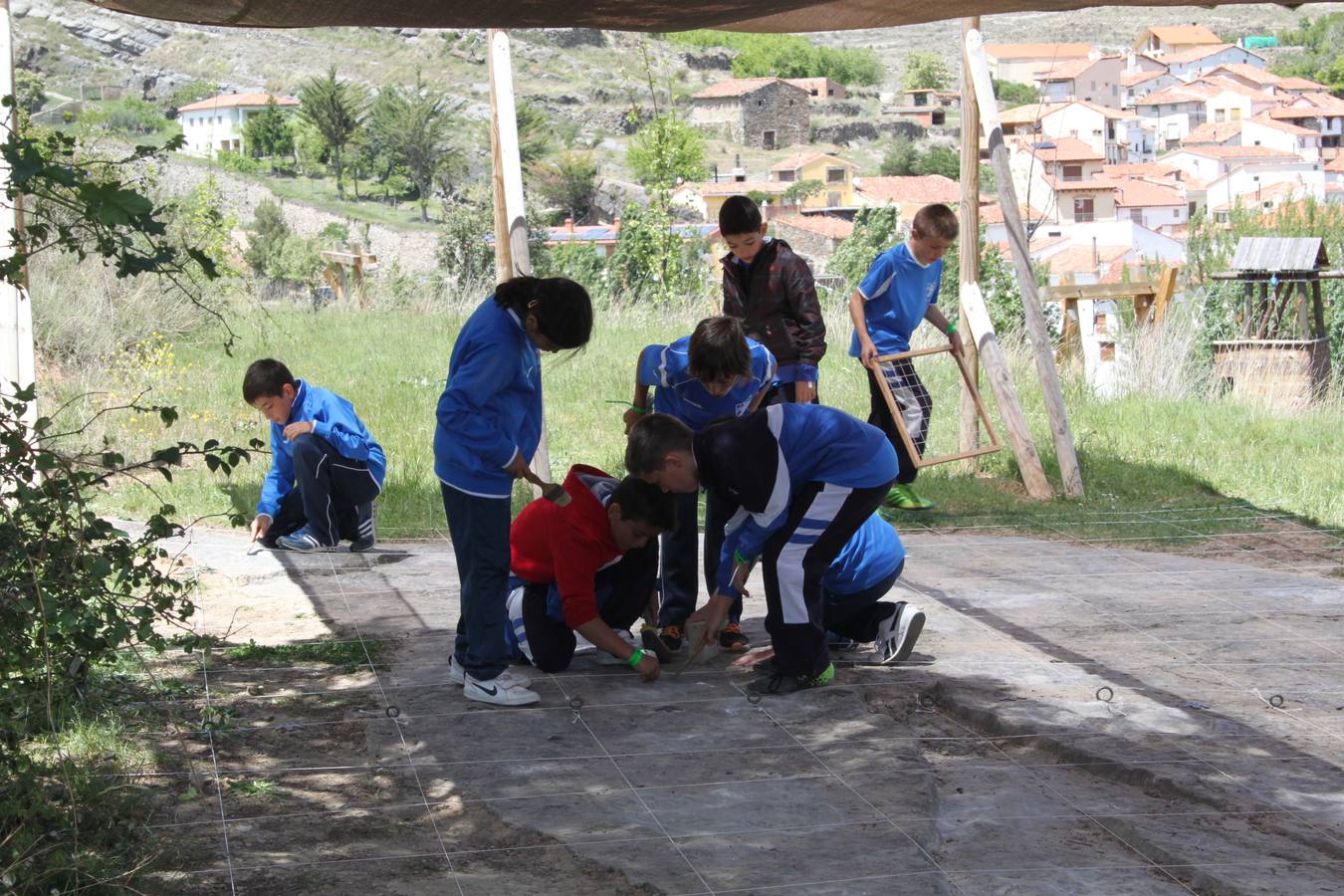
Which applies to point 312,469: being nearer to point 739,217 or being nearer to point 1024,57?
point 739,217

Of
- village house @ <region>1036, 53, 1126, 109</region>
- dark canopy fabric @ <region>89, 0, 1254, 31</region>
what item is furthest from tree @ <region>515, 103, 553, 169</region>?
village house @ <region>1036, 53, 1126, 109</region>

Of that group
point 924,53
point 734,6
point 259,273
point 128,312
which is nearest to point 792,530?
point 734,6

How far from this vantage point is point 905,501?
734cm

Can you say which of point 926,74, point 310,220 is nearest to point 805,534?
point 310,220

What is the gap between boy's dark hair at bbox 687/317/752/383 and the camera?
4.26 meters

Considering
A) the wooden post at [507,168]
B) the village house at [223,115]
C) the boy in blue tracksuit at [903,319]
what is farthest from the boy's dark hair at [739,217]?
the village house at [223,115]

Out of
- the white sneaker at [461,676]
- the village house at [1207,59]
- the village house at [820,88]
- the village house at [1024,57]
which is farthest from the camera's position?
the village house at [1207,59]

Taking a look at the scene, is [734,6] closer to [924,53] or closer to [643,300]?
[643,300]

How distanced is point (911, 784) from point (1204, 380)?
10.5 m

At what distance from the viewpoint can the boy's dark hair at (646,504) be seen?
3.99 m

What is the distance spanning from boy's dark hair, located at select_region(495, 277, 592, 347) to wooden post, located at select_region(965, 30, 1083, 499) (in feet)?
14.1

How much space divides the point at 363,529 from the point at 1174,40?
13270cm

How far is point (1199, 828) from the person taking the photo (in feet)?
10.3

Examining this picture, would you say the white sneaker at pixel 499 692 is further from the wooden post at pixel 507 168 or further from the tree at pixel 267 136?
the tree at pixel 267 136
